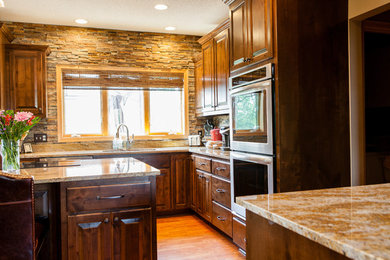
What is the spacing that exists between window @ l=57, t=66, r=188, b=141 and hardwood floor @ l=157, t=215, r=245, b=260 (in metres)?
1.53

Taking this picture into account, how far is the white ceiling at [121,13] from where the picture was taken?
11.8 ft

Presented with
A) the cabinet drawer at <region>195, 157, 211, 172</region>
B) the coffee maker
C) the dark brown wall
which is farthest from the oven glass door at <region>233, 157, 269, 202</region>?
the coffee maker

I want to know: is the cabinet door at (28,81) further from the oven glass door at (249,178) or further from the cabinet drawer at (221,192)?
the oven glass door at (249,178)

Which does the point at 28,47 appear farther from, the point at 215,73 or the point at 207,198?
the point at 207,198

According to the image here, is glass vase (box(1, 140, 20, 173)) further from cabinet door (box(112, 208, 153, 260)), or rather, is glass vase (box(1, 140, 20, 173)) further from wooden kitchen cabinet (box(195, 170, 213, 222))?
wooden kitchen cabinet (box(195, 170, 213, 222))

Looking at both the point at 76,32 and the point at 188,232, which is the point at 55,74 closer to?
the point at 76,32

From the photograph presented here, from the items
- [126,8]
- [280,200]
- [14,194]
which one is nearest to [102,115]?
[126,8]

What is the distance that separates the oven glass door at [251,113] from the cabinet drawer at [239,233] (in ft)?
2.54

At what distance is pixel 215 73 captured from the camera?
4000 millimetres

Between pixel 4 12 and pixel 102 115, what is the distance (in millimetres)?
1759

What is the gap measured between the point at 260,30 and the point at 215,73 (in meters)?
1.64

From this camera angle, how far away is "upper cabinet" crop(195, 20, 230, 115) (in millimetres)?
3693

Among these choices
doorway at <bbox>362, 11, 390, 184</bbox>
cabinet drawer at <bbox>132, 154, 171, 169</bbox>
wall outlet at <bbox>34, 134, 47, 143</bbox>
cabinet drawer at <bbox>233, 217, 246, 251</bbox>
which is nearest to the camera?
doorway at <bbox>362, 11, 390, 184</bbox>

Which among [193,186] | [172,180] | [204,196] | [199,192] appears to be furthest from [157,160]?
[204,196]
